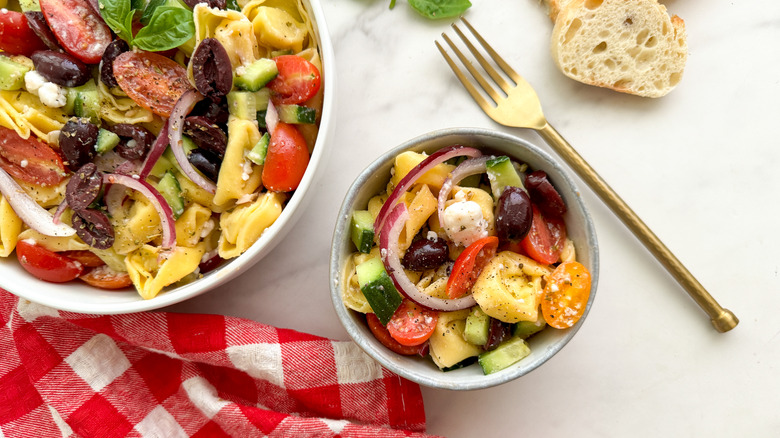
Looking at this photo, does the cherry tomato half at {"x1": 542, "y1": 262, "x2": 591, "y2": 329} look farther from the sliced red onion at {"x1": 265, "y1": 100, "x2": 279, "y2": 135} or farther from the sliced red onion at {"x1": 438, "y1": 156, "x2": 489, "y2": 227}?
the sliced red onion at {"x1": 265, "y1": 100, "x2": 279, "y2": 135}

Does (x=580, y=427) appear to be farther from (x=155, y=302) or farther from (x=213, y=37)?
(x=213, y=37)

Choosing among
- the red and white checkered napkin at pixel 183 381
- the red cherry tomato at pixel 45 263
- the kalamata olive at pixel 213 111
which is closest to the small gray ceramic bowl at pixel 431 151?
the red and white checkered napkin at pixel 183 381

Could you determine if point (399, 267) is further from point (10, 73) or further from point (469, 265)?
point (10, 73)

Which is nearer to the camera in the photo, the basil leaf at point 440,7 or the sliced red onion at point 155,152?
the sliced red onion at point 155,152

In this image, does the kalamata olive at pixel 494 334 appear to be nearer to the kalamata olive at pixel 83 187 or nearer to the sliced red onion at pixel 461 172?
the sliced red onion at pixel 461 172

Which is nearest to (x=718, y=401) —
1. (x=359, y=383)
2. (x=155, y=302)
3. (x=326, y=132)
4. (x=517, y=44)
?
(x=359, y=383)

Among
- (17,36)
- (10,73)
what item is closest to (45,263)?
(10,73)
